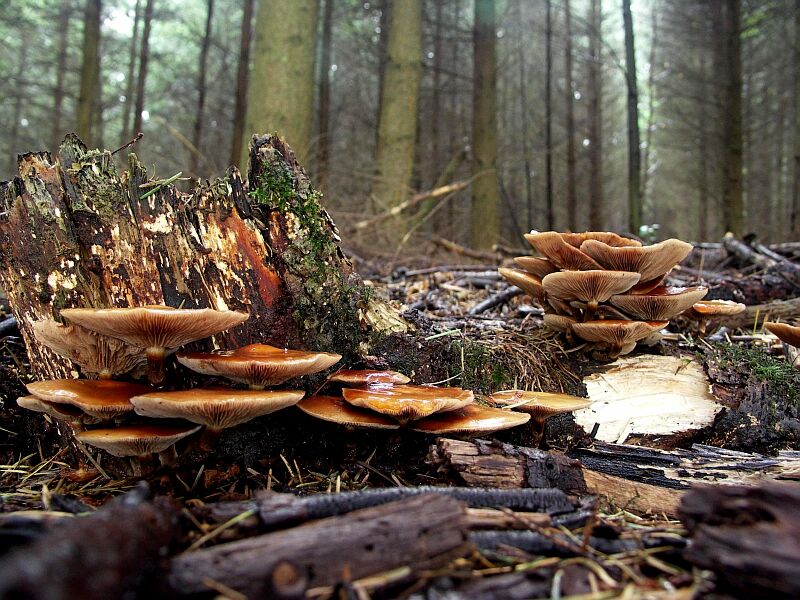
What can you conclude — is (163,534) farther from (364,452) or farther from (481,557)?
(364,452)

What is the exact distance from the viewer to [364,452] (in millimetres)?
2520

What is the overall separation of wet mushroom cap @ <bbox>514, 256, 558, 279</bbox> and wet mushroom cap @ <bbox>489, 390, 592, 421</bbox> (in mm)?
937

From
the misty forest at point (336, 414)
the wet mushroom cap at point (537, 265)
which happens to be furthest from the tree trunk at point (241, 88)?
the wet mushroom cap at point (537, 265)

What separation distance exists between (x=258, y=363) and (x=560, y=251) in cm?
193

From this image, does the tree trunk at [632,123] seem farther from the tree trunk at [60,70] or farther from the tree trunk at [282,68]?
the tree trunk at [60,70]

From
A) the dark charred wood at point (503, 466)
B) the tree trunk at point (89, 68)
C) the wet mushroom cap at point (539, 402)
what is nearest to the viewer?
the dark charred wood at point (503, 466)

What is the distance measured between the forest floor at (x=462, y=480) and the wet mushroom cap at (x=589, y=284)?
390 millimetres

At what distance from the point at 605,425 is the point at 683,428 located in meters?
0.40

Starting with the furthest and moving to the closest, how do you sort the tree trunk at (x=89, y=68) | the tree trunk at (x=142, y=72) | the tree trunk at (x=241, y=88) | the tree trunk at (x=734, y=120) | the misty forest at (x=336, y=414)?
the tree trunk at (x=142, y=72) < the tree trunk at (x=734, y=120) < the tree trunk at (x=241, y=88) < the tree trunk at (x=89, y=68) < the misty forest at (x=336, y=414)

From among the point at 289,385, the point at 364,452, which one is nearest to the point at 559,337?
the point at 364,452

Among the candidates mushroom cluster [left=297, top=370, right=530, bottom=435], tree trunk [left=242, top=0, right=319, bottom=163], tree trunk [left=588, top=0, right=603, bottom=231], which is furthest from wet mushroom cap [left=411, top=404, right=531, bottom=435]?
tree trunk [left=588, top=0, right=603, bottom=231]

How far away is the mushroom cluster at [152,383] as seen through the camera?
185 cm

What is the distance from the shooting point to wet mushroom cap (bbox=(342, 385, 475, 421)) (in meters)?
2.02

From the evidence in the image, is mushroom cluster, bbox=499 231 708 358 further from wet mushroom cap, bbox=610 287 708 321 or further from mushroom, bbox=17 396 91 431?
mushroom, bbox=17 396 91 431
